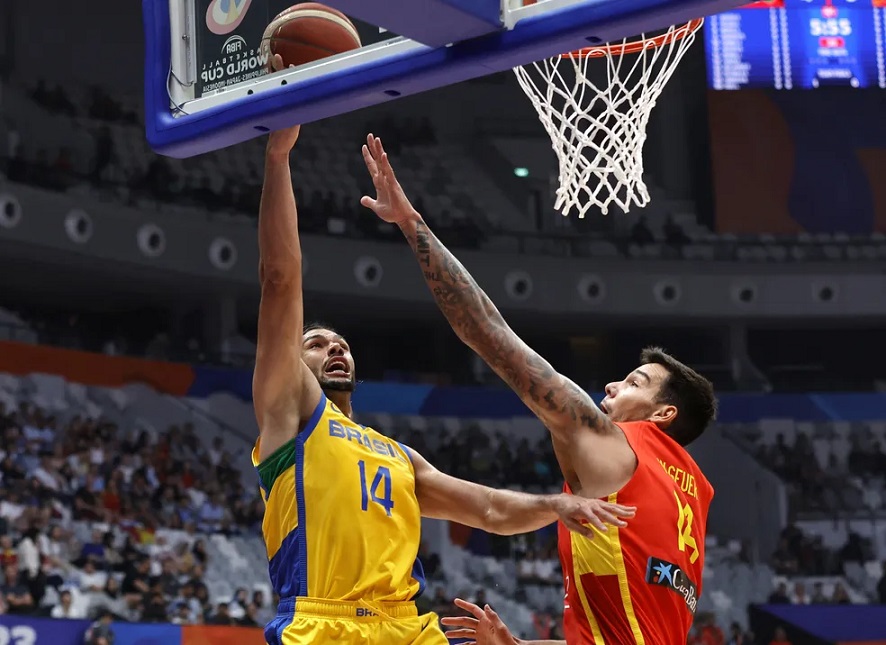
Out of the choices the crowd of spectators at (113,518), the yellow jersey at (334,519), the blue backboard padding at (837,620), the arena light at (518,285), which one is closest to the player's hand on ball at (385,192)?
the yellow jersey at (334,519)

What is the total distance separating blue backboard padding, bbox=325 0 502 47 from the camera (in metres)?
3.33

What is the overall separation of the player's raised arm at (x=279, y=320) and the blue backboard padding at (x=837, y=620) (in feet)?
40.5

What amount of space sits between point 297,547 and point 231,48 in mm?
1640

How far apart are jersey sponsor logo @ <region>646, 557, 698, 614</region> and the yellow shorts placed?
2.80ft

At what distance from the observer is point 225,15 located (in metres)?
4.01

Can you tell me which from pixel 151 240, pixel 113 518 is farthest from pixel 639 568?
pixel 151 240

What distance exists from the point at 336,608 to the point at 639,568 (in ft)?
3.18

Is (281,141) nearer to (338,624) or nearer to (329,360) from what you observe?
(329,360)

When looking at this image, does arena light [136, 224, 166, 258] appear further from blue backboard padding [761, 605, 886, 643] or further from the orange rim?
the orange rim

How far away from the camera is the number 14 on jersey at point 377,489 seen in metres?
4.02

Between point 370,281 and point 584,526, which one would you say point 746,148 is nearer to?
point 370,281

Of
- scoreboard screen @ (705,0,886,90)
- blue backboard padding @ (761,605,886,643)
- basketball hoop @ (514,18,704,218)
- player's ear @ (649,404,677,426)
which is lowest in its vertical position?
blue backboard padding @ (761,605,886,643)

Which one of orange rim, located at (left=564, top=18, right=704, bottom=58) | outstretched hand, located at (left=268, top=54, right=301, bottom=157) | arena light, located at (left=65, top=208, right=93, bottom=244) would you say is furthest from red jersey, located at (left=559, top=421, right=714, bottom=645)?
arena light, located at (left=65, top=208, right=93, bottom=244)

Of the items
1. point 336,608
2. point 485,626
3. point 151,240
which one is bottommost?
point 485,626
